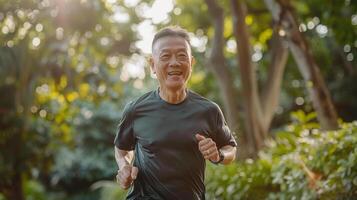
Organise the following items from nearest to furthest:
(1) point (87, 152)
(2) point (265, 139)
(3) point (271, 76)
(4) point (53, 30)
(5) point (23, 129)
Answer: (2) point (265, 139) → (3) point (271, 76) → (4) point (53, 30) → (5) point (23, 129) → (1) point (87, 152)

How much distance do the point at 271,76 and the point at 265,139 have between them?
5.08 ft

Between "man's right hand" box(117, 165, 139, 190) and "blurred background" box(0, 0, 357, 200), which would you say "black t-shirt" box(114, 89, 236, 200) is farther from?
"blurred background" box(0, 0, 357, 200)

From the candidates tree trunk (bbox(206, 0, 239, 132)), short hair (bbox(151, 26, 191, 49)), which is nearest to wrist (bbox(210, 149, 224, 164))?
short hair (bbox(151, 26, 191, 49))

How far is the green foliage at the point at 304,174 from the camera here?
471 cm

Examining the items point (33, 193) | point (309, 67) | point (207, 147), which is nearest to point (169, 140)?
point (207, 147)

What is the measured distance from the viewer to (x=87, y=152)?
75.5ft

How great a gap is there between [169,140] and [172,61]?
0.41m

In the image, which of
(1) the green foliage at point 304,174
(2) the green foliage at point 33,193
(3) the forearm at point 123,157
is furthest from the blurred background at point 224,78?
(2) the green foliage at point 33,193

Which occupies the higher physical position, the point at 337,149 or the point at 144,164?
the point at 144,164

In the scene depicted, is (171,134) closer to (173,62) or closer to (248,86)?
(173,62)

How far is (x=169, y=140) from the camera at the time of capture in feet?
8.68

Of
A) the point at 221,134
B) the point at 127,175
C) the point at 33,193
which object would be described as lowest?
the point at 33,193

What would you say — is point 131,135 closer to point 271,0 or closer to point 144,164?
point 144,164

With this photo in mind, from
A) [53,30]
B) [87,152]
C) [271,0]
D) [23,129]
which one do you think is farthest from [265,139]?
[87,152]
